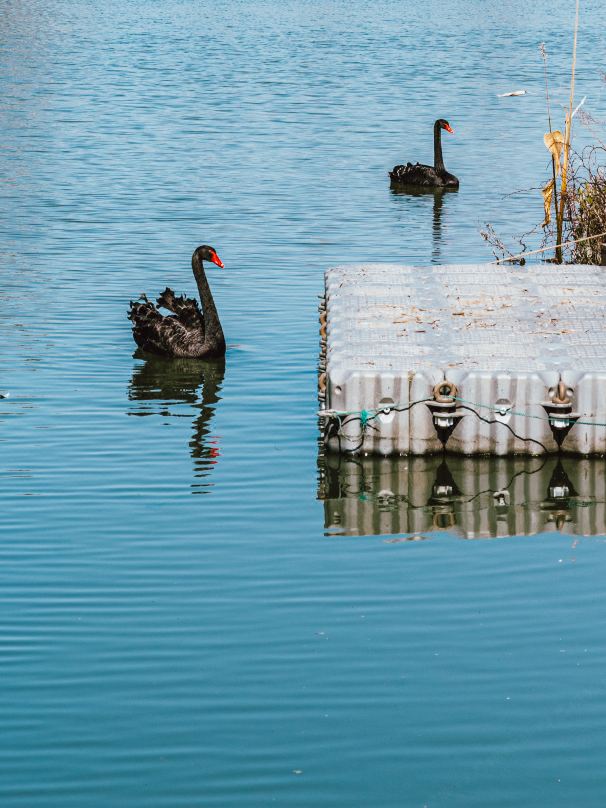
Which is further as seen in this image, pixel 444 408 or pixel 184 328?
pixel 184 328

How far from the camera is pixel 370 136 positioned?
4084cm

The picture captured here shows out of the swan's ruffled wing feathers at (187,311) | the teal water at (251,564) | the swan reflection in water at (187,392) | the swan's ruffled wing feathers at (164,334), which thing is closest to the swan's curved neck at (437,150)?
the teal water at (251,564)

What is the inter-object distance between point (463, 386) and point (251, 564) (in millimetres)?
3530

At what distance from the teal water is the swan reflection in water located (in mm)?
50

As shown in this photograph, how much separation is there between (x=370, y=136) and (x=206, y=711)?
106ft

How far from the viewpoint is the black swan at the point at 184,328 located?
19.9 metres

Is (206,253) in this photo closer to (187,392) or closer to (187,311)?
(187,311)

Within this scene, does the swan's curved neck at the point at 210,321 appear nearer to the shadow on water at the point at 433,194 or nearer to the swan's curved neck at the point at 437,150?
the shadow on water at the point at 433,194

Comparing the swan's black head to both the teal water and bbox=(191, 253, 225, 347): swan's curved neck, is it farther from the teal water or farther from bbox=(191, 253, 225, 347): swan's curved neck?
the teal water

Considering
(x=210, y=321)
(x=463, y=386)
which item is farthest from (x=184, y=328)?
(x=463, y=386)

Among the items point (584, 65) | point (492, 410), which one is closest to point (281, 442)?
point (492, 410)

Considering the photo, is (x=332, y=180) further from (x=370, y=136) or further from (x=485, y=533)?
(x=485, y=533)

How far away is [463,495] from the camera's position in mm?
14875

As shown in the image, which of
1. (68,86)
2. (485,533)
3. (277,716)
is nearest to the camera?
(277,716)
